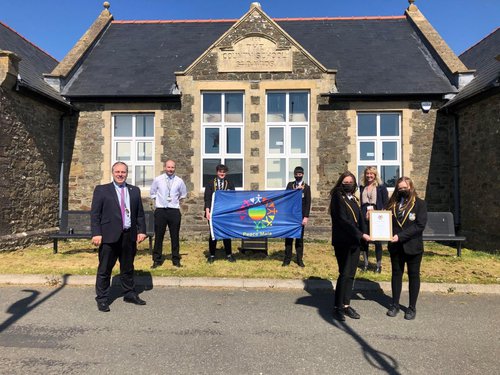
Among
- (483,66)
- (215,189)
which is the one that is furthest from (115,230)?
(483,66)

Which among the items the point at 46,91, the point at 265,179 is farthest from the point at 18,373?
the point at 46,91

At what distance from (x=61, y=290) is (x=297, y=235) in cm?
448

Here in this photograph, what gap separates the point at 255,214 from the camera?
8.51m

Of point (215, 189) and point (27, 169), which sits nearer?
point (215, 189)

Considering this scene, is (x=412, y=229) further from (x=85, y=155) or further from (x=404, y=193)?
(x=85, y=155)

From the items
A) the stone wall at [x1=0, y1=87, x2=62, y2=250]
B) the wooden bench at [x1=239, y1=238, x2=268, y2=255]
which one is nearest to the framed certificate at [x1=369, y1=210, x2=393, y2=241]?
the wooden bench at [x1=239, y1=238, x2=268, y2=255]

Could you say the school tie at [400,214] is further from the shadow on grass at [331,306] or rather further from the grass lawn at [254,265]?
the grass lawn at [254,265]

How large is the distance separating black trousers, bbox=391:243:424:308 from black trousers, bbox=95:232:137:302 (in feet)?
12.1

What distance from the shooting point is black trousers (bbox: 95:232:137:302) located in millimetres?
5288

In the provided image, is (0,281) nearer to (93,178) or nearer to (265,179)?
(93,178)

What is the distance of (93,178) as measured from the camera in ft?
41.2

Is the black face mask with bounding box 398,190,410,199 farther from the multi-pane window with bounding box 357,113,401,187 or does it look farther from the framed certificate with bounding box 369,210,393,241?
the multi-pane window with bounding box 357,113,401,187

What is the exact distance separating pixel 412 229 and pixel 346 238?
88 centimetres

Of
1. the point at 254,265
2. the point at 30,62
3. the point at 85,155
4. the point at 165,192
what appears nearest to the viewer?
the point at 165,192
